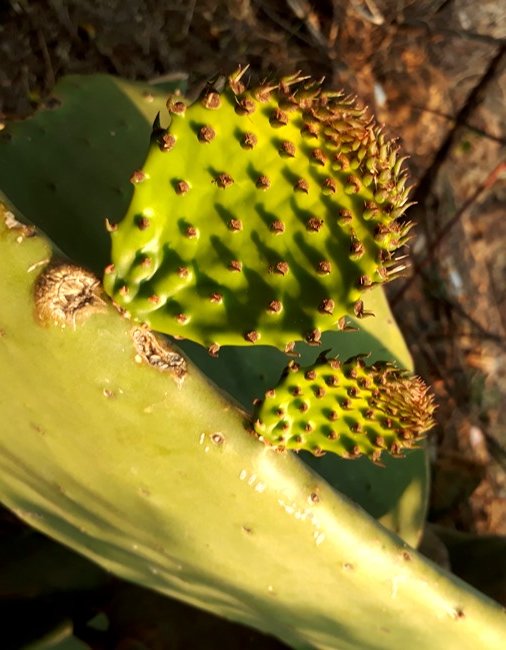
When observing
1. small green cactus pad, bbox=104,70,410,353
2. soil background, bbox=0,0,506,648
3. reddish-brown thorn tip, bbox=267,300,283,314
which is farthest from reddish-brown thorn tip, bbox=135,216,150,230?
soil background, bbox=0,0,506,648

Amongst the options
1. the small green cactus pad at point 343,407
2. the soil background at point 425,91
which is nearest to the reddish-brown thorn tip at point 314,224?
the small green cactus pad at point 343,407

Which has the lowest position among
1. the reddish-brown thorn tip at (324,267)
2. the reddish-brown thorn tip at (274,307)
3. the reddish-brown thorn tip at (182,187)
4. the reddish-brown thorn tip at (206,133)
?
the reddish-brown thorn tip at (274,307)

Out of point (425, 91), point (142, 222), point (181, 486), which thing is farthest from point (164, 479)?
point (425, 91)

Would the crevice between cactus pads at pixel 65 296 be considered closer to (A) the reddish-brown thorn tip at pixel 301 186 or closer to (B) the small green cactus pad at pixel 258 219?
(B) the small green cactus pad at pixel 258 219

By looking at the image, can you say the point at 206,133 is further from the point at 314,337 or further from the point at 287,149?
the point at 314,337

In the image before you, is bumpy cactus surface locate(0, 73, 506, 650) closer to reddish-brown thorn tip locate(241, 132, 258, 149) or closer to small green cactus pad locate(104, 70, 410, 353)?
small green cactus pad locate(104, 70, 410, 353)

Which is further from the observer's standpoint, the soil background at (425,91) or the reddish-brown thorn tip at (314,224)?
the soil background at (425,91)
